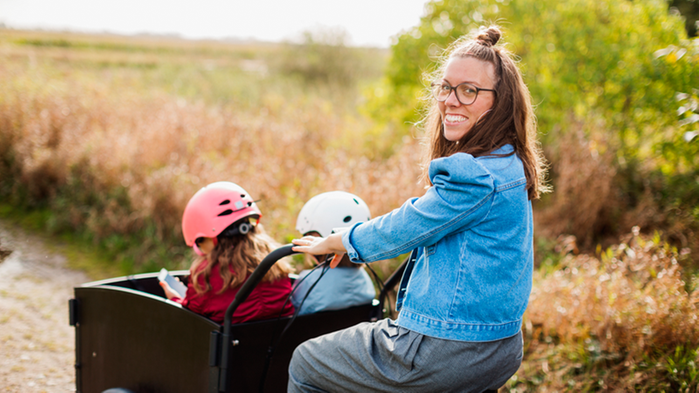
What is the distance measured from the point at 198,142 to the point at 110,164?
116cm

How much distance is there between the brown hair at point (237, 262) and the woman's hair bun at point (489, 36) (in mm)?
1329

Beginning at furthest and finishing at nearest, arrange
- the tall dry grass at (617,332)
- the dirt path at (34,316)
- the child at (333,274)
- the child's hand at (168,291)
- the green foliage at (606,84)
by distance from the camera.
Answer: the green foliage at (606,84) < the dirt path at (34,316) < the tall dry grass at (617,332) < the child's hand at (168,291) < the child at (333,274)

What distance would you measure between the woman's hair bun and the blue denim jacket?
1.31 feet

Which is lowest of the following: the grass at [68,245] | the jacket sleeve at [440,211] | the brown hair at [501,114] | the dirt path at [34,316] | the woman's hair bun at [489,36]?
the dirt path at [34,316]

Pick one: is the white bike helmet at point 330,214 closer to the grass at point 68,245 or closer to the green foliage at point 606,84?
the green foliage at point 606,84

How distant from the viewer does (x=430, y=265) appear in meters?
1.61

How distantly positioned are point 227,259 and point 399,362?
1.09m

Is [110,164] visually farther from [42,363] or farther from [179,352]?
[179,352]

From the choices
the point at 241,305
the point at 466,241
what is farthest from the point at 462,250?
the point at 241,305

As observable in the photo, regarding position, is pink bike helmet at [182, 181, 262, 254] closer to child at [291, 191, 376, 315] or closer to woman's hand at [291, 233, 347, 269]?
child at [291, 191, 376, 315]

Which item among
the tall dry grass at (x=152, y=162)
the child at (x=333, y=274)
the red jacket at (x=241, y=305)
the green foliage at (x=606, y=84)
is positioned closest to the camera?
the red jacket at (x=241, y=305)

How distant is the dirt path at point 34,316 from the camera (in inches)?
138

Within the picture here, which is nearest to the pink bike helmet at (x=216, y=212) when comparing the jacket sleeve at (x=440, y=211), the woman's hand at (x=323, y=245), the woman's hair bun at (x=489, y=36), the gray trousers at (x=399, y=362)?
the woman's hand at (x=323, y=245)

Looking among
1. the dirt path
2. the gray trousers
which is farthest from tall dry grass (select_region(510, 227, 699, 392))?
the dirt path
